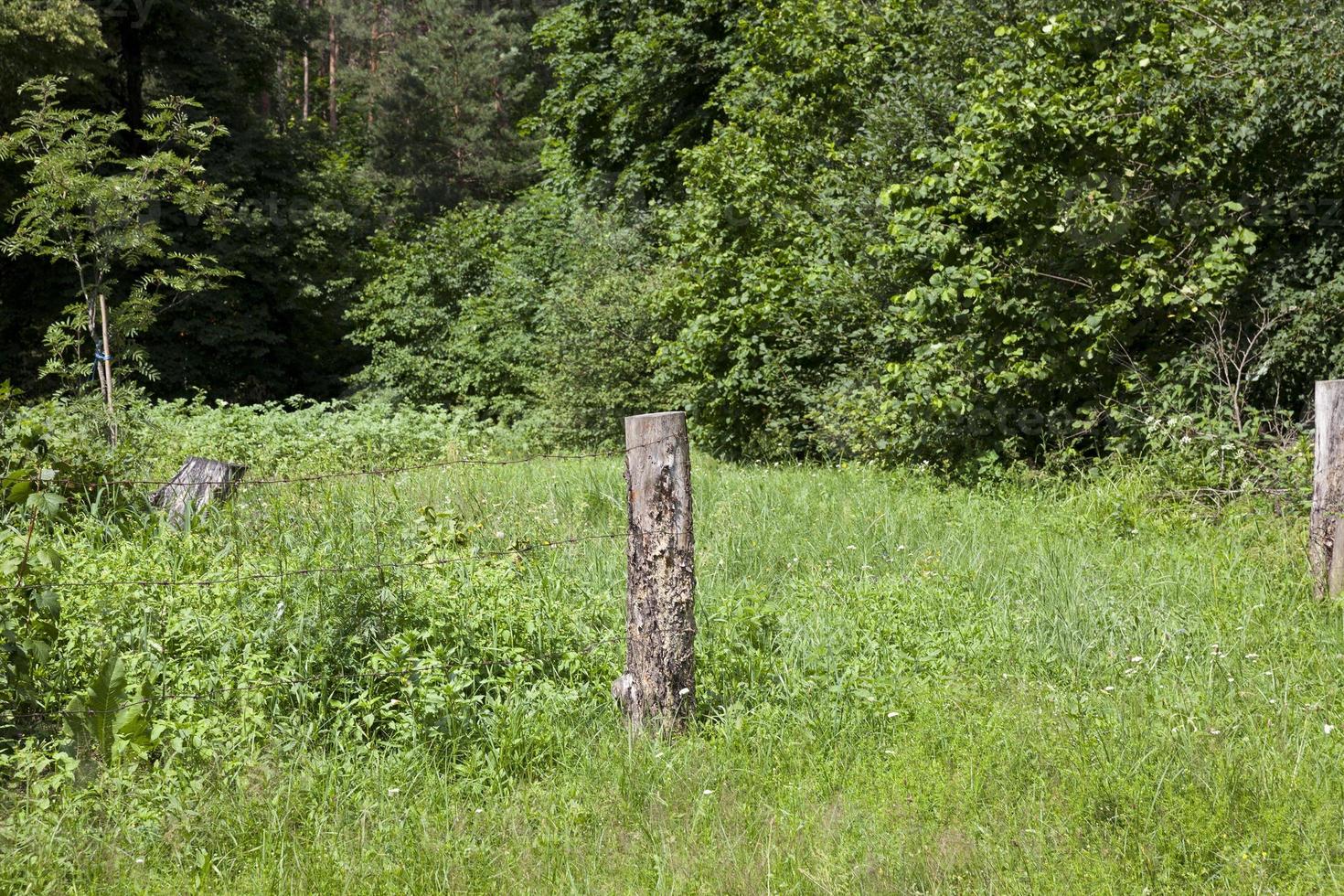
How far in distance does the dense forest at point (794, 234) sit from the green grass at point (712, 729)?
296cm

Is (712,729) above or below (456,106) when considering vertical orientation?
below

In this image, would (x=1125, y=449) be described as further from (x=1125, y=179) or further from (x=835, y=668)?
(x=835, y=668)

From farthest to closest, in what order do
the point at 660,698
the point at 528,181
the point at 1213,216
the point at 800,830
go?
the point at 528,181
the point at 1213,216
the point at 660,698
the point at 800,830

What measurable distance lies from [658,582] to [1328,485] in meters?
3.89

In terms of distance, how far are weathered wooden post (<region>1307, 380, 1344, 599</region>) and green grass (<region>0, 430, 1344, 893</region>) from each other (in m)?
0.16

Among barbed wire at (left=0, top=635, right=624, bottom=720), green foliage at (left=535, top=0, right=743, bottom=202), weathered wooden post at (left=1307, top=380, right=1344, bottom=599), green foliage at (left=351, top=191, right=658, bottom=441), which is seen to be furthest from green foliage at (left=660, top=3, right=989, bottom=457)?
barbed wire at (left=0, top=635, right=624, bottom=720)

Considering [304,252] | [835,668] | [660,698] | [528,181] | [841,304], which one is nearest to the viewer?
[660,698]

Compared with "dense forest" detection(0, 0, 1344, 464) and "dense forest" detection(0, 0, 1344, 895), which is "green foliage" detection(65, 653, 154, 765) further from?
"dense forest" detection(0, 0, 1344, 464)

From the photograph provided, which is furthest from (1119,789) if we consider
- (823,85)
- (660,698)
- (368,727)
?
(823,85)

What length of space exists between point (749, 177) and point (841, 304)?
7.30 feet

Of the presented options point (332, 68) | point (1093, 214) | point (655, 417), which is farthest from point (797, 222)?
point (332, 68)

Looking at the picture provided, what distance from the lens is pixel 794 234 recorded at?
1203 cm

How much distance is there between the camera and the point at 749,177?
40.0 ft

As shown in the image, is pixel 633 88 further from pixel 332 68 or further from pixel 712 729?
pixel 332 68
